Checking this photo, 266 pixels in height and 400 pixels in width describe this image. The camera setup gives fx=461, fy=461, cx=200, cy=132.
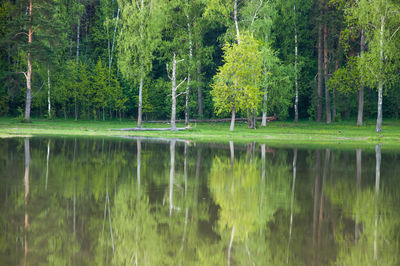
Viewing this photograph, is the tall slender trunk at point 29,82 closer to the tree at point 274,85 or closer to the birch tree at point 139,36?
the birch tree at point 139,36

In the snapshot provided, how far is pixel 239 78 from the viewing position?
41219 mm

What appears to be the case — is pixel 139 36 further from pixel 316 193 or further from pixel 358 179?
pixel 316 193

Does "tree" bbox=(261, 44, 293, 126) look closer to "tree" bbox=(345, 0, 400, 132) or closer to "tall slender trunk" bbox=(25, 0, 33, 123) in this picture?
"tree" bbox=(345, 0, 400, 132)

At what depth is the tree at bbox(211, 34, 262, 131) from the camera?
40938mm

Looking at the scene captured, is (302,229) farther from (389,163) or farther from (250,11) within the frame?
(250,11)

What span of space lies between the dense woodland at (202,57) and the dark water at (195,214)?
24850mm

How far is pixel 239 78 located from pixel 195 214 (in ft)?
106

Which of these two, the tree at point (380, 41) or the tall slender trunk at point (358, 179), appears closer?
the tall slender trunk at point (358, 179)

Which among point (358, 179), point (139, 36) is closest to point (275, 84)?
point (139, 36)

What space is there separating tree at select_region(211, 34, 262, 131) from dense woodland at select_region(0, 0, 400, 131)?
0.10m

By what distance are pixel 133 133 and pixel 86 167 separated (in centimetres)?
2186

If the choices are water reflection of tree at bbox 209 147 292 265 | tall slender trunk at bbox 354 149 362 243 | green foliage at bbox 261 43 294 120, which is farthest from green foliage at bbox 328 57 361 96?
water reflection of tree at bbox 209 147 292 265

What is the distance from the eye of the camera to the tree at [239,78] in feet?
134

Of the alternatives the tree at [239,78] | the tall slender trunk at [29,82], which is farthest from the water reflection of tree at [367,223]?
the tall slender trunk at [29,82]
